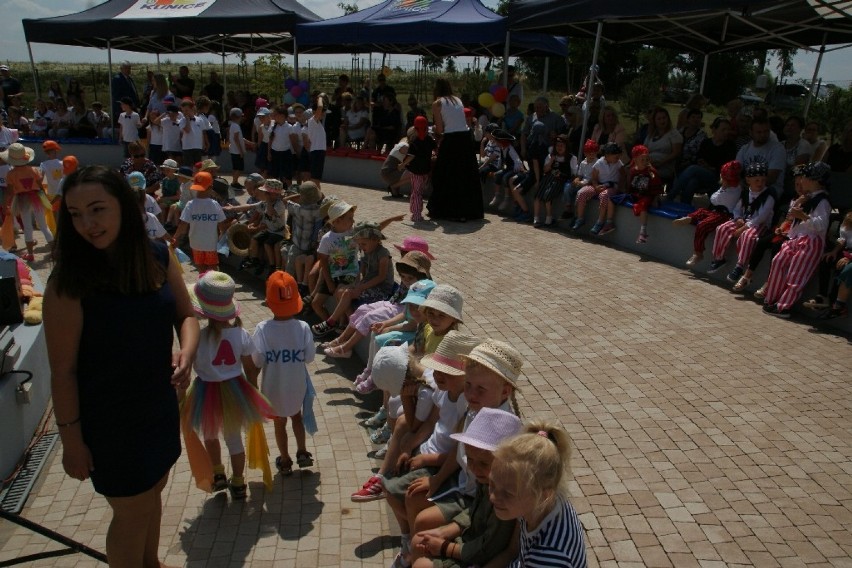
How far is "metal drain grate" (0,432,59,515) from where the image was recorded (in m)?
4.45

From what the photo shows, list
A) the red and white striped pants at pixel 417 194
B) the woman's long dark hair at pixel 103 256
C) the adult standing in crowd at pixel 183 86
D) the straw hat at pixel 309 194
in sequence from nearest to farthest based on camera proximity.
Result: the woman's long dark hair at pixel 103 256 → the straw hat at pixel 309 194 → the red and white striped pants at pixel 417 194 → the adult standing in crowd at pixel 183 86

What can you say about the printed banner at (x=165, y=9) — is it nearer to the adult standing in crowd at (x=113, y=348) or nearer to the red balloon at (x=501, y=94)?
the red balloon at (x=501, y=94)

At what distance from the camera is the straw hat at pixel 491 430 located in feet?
9.72

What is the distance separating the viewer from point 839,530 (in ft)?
12.6

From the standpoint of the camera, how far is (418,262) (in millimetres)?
5727

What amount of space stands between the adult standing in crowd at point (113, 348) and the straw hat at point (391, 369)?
169 centimetres

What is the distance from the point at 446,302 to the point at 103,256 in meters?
2.08

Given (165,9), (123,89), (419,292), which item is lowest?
(419,292)

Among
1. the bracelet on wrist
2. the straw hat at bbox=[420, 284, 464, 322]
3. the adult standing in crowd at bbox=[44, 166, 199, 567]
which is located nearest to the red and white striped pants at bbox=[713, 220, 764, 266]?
the straw hat at bbox=[420, 284, 464, 322]

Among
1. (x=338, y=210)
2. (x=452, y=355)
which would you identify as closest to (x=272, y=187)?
(x=338, y=210)

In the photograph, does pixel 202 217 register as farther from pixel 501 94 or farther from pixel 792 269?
pixel 501 94

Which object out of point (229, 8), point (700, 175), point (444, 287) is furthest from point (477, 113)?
point (444, 287)

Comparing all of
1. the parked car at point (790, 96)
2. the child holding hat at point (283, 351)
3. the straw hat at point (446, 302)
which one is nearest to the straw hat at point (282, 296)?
the child holding hat at point (283, 351)

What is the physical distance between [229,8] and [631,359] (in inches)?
583
